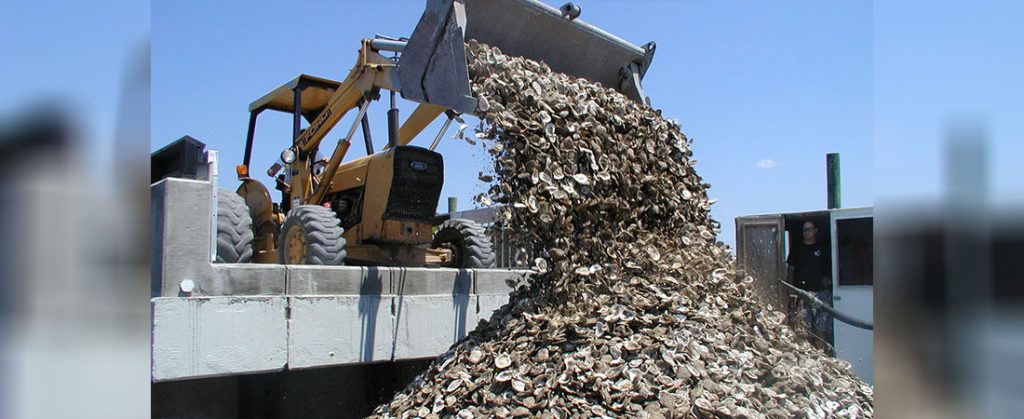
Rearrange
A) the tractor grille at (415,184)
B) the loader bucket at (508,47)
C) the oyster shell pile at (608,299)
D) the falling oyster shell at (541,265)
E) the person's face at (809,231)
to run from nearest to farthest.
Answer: the oyster shell pile at (608,299) → the falling oyster shell at (541,265) → the loader bucket at (508,47) → the tractor grille at (415,184) → the person's face at (809,231)

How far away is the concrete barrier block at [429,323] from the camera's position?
4.71 m

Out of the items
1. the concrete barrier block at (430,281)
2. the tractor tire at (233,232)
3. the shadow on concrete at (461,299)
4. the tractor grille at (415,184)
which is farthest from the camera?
the tractor grille at (415,184)

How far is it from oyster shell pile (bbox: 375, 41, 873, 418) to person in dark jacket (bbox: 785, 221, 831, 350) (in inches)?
68.8

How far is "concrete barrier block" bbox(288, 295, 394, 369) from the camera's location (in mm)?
4211

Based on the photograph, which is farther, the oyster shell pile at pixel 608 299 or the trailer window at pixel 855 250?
the trailer window at pixel 855 250

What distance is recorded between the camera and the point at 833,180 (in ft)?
24.2

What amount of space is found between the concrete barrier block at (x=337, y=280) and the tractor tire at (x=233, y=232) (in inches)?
55.3

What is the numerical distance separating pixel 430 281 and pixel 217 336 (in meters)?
1.52

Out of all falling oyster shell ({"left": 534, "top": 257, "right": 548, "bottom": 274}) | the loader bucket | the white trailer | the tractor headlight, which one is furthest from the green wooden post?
the tractor headlight

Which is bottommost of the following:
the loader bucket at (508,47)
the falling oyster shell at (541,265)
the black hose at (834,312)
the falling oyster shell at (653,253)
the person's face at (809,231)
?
the black hose at (834,312)

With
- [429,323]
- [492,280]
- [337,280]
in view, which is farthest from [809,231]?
[337,280]

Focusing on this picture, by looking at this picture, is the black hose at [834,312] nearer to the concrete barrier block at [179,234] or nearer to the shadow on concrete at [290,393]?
the shadow on concrete at [290,393]

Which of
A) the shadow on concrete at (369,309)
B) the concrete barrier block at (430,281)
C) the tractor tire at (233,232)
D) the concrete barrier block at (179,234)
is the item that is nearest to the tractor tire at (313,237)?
the tractor tire at (233,232)
